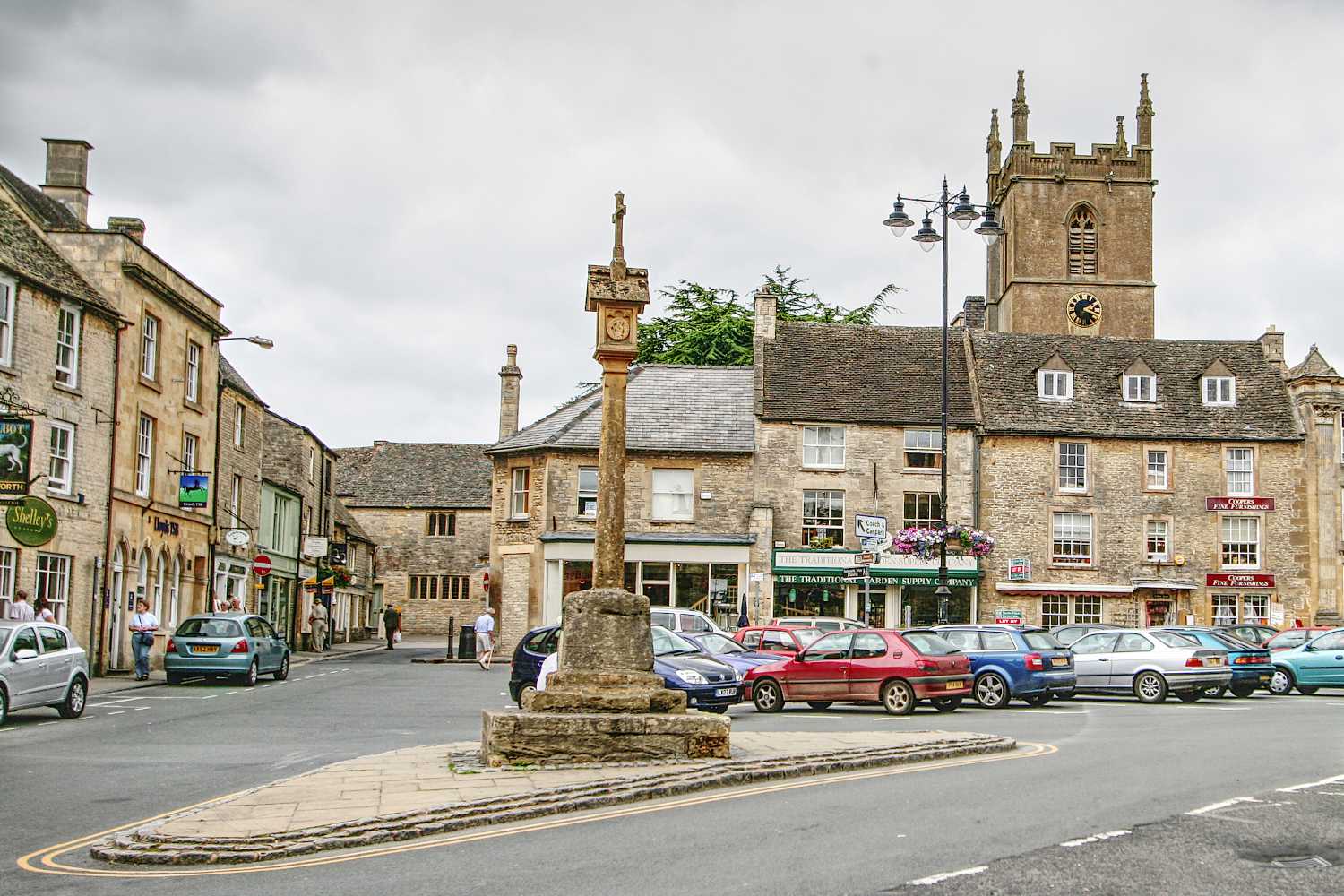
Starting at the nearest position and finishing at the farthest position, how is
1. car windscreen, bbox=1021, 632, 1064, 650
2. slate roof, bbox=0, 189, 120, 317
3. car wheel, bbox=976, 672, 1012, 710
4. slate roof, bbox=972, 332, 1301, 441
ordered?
car wheel, bbox=976, 672, 1012, 710
car windscreen, bbox=1021, 632, 1064, 650
slate roof, bbox=0, 189, 120, 317
slate roof, bbox=972, 332, 1301, 441

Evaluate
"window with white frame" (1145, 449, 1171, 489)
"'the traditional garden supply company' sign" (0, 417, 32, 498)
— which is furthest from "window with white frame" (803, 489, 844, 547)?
"'the traditional garden supply company' sign" (0, 417, 32, 498)

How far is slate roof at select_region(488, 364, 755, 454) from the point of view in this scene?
43.2m

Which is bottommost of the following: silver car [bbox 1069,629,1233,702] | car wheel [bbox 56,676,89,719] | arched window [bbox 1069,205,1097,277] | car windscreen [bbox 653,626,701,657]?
car wheel [bbox 56,676,89,719]

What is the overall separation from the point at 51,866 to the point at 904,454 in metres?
36.6

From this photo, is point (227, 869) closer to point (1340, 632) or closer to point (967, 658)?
point (967, 658)

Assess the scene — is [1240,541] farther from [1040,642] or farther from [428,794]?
[428,794]

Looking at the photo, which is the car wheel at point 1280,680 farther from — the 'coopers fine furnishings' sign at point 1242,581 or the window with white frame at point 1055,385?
the window with white frame at point 1055,385

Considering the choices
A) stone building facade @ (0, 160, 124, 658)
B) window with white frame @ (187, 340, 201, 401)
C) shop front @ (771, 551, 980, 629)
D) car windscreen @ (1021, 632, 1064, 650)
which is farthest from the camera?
shop front @ (771, 551, 980, 629)

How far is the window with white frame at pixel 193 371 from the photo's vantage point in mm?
36062

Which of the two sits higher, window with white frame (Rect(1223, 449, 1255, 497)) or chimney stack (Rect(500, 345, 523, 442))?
chimney stack (Rect(500, 345, 523, 442))

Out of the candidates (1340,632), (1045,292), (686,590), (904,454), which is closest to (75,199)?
(686,590)

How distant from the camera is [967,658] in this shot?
22.9m

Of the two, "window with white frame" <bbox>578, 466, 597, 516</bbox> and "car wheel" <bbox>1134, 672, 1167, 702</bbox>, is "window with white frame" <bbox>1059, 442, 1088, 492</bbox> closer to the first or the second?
"window with white frame" <bbox>578, 466, 597, 516</bbox>

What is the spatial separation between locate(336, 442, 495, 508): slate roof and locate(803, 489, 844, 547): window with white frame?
2701 centimetres
